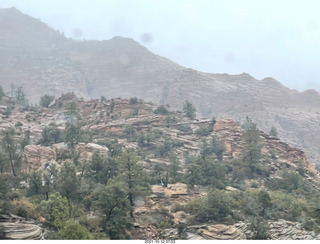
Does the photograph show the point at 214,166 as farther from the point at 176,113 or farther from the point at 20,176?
the point at 176,113

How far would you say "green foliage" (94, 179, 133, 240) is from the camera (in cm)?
3838

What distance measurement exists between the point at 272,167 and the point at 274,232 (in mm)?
33577

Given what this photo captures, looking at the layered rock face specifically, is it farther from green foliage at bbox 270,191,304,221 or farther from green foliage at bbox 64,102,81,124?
green foliage at bbox 64,102,81,124

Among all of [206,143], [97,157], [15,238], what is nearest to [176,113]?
[206,143]

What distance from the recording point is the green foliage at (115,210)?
3838 centimetres

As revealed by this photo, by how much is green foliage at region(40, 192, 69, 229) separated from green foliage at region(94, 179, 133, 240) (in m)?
4.78

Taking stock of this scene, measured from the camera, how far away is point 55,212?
36.8 meters

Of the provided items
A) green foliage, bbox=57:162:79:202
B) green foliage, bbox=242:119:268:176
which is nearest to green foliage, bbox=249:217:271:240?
green foliage, bbox=57:162:79:202

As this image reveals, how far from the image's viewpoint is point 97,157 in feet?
189

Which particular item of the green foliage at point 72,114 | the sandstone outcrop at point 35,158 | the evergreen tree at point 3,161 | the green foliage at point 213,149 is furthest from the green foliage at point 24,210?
the green foliage at point 72,114

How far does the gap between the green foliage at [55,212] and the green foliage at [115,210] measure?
4777 mm

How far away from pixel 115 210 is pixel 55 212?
7.37m

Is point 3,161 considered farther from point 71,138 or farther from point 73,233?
point 73,233

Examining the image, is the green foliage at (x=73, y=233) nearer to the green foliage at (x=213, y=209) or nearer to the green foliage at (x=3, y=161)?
the green foliage at (x=213, y=209)
